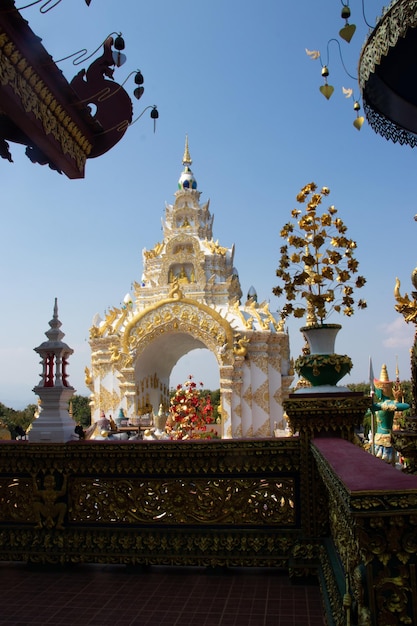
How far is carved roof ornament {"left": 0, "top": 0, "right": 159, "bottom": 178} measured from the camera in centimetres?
282

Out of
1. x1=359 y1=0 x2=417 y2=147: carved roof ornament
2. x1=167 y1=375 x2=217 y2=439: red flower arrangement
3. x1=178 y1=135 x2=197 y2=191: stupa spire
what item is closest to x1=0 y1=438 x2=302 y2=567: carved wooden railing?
x1=359 y1=0 x2=417 y2=147: carved roof ornament

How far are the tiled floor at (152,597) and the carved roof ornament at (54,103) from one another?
9.81 ft

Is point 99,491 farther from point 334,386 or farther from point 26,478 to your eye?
point 334,386

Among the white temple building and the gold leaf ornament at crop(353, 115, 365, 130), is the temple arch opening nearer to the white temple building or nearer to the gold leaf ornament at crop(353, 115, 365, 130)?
the white temple building

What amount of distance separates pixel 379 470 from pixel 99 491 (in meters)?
3.30

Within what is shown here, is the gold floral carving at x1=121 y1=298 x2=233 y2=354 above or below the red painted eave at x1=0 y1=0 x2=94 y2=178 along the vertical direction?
above

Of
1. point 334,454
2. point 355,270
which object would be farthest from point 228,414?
point 334,454

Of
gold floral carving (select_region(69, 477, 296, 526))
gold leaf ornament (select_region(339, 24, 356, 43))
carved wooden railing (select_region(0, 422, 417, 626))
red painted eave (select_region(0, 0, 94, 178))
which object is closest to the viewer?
red painted eave (select_region(0, 0, 94, 178))

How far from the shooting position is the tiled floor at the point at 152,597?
383 centimetres

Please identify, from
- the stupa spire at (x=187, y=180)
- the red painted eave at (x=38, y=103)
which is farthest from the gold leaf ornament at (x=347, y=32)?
the stupa spire at (x=187, y=180)

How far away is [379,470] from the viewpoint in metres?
2.30

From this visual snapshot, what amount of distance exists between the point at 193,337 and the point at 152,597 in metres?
19.9

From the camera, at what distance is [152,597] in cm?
425

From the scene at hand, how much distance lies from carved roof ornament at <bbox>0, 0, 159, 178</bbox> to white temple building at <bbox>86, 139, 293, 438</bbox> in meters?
18.6
